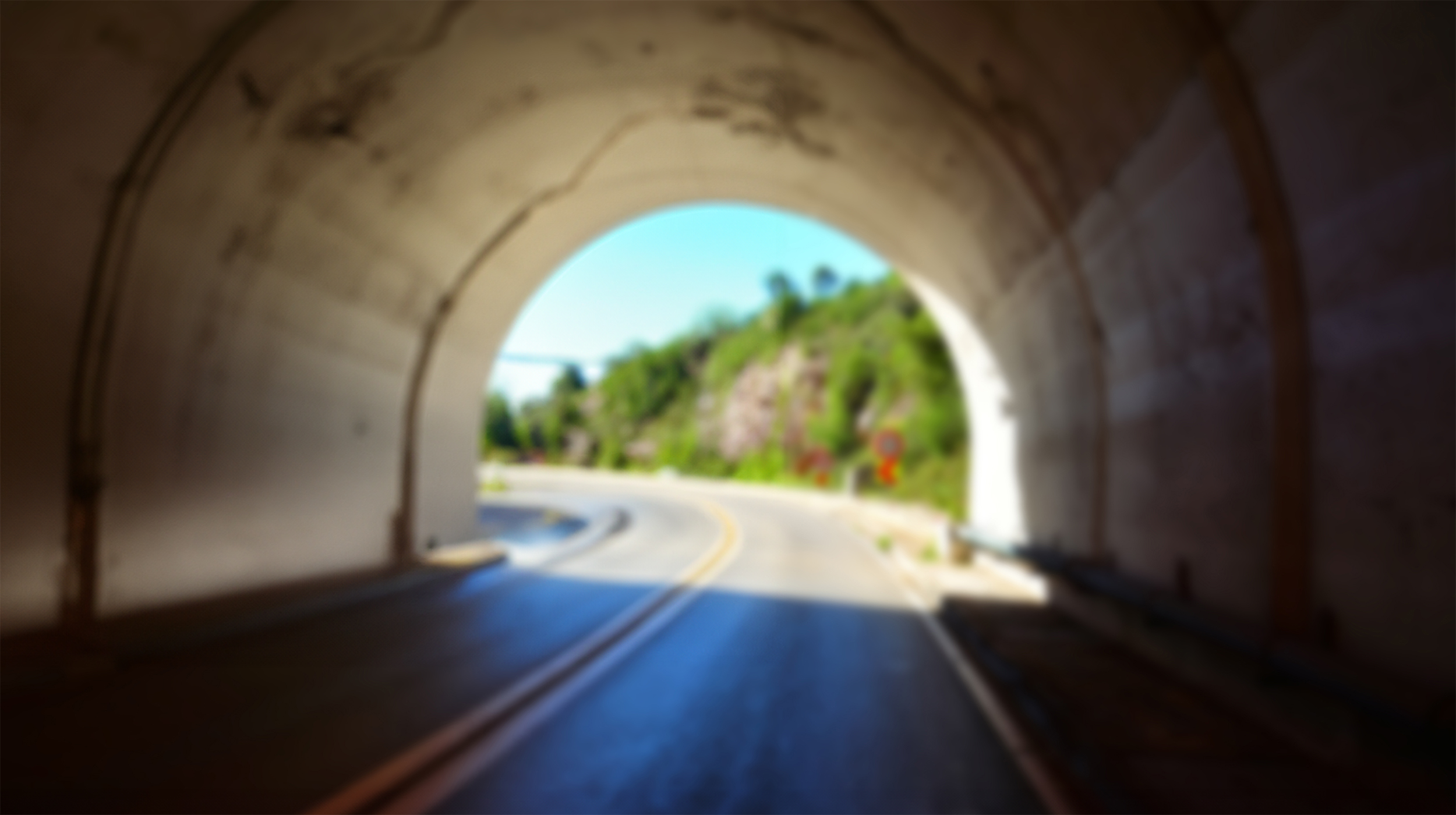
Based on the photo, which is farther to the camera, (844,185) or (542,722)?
(844,185)

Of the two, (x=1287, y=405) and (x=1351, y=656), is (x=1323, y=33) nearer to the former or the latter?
(x=1287, y=405)

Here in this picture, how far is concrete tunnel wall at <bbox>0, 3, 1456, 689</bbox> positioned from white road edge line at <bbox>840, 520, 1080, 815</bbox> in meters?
1.67

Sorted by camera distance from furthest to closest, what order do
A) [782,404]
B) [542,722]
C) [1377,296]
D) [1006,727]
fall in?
[782,404] < [1006,727] < [542,722] < [1377,296]

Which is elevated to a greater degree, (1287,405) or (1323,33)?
(1323,33)

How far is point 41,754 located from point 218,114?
4606 millimetres

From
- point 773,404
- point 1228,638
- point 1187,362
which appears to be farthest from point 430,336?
point 773,404

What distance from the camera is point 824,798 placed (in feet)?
15.1

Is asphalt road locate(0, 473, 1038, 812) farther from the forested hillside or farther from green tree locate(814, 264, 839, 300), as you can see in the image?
green tree locate(814, 264, 839, 300)

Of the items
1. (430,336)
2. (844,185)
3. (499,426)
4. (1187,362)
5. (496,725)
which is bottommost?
(496,725)

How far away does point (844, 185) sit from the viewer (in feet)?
42.6

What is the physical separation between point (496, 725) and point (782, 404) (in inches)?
2018

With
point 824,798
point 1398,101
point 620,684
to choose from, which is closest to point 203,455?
point 620,684

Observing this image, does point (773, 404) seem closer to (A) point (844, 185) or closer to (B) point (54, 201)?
(A) point (844, 185)

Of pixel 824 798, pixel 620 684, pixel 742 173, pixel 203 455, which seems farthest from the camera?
pixel 742 173
